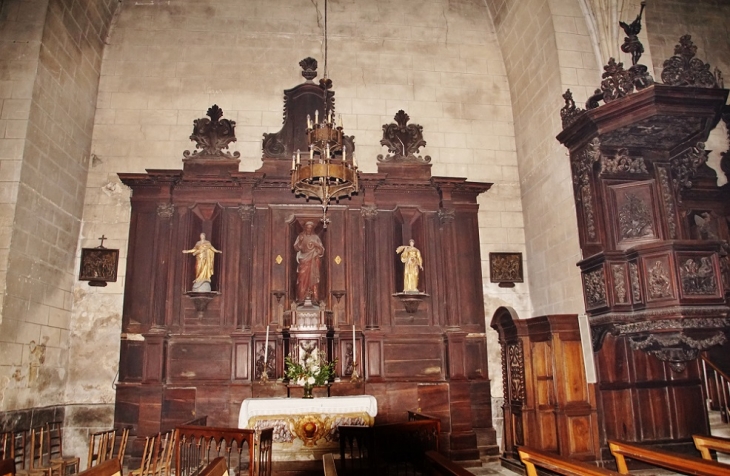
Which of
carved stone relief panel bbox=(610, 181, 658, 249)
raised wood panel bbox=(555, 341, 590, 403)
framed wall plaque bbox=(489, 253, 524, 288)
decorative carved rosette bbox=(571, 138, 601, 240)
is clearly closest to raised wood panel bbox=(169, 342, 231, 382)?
framed wall plaque bbox=(489, 253, 524, 288)

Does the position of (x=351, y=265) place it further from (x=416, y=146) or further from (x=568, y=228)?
(x=568, y=228)

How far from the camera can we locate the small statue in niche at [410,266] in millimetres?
8898

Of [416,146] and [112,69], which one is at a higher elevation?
[112,69]

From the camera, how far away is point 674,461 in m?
4.09

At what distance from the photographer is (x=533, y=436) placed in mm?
7355

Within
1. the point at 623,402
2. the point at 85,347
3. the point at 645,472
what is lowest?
the point at 645,472

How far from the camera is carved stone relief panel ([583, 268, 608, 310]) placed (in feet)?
22.6

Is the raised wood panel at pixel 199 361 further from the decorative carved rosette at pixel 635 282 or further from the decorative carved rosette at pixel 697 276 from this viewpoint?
the decorative carved rosette at pixel 697 276

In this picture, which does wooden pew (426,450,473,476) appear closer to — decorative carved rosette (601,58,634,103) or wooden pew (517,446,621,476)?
wooden pew (517,446,621,476)

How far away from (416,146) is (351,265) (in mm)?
2433

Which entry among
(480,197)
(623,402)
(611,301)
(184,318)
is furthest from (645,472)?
(184,318)

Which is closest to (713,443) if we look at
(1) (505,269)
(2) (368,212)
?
(1) (505,269)

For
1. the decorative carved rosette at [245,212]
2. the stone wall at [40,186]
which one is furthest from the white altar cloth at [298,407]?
the decorative carved rosette at [245,212]

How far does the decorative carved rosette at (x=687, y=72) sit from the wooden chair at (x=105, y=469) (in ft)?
Result: 23.1
